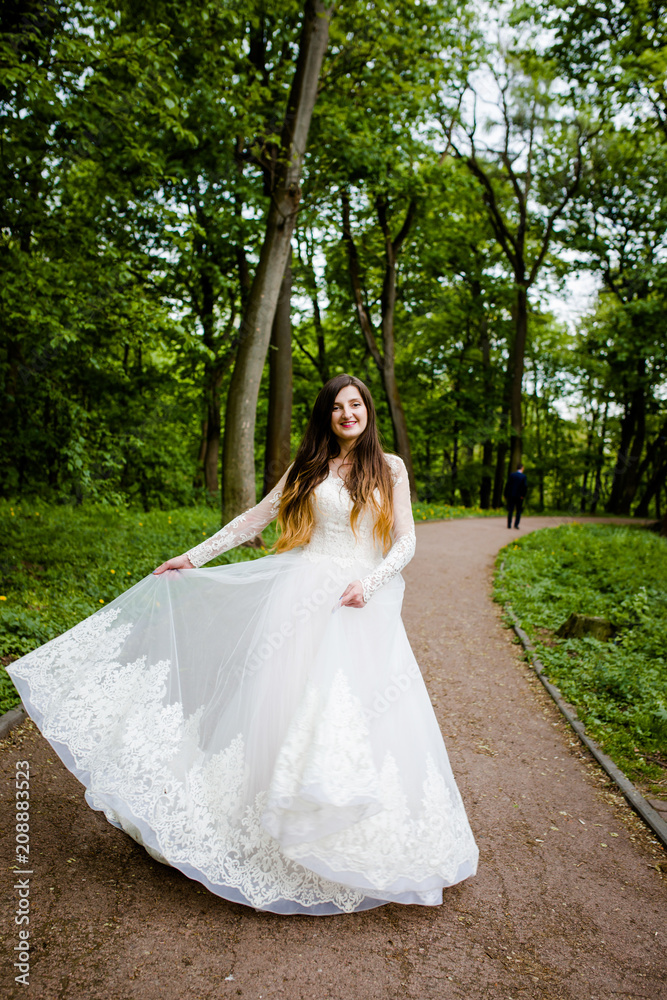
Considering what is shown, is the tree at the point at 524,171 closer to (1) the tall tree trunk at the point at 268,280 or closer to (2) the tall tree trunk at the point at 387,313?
(2) the tall tree trunk at the point at 387,313

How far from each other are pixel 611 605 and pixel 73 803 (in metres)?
6.76

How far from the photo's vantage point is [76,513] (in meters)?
12.2

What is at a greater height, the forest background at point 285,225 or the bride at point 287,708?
the forest background at point 285,225

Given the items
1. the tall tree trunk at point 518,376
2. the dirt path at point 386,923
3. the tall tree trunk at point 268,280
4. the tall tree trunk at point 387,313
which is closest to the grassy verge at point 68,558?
the tall tree trunk at point 268,280

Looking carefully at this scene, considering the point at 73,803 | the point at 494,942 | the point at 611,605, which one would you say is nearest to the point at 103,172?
the point at 73,803

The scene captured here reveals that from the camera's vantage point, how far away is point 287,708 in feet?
9.45

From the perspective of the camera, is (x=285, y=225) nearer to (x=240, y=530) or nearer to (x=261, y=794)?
(x=240, y=530)

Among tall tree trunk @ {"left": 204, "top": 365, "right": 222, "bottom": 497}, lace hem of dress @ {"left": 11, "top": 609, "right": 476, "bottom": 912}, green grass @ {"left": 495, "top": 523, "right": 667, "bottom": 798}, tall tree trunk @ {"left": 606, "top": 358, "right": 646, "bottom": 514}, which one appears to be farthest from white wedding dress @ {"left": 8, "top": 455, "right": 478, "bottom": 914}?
tall tree trunk @ {"left": 606, "top": 358, "right": 646, "bottom": 514}

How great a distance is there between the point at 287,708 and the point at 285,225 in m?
8.38

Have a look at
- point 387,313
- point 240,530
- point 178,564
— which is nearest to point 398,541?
point 240,530

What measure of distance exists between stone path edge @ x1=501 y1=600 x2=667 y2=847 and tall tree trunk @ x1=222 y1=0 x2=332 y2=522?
4.95 metres

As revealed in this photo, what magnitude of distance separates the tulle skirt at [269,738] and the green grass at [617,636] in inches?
90.4

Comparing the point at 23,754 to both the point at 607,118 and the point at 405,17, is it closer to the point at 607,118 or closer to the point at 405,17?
the point at 405,17

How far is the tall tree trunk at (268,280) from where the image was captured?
922 centimetres
